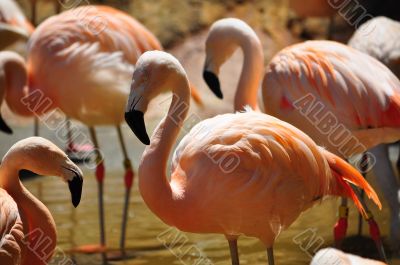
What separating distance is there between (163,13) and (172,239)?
572 centimetres

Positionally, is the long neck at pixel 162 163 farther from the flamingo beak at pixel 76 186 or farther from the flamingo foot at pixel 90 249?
the flamingo foot at pixel 90 249

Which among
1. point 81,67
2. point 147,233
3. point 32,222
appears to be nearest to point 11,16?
point 81,67

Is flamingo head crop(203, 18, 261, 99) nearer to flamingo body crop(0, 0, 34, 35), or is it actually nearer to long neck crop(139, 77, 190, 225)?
long neck crop(139, 77, 190, 225)

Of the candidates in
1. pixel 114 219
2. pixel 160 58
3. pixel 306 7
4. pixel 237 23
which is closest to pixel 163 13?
pixel 306 7

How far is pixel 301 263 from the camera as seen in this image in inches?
203

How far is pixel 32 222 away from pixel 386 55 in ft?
9.75

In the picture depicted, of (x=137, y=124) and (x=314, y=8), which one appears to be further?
(x=314, y=8)

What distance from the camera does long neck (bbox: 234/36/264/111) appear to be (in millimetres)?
5121

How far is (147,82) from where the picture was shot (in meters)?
3.97

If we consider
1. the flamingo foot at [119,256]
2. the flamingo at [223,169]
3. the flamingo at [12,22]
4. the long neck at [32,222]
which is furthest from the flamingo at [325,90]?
the flamingo at [12,22]

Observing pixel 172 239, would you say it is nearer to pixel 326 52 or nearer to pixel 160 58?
pixel 326 52

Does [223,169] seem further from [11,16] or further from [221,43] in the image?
[11,16]

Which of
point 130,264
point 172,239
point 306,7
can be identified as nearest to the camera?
point 130,264

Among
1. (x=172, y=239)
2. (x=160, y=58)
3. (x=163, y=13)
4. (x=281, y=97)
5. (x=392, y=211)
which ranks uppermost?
(x=160, y=58)
